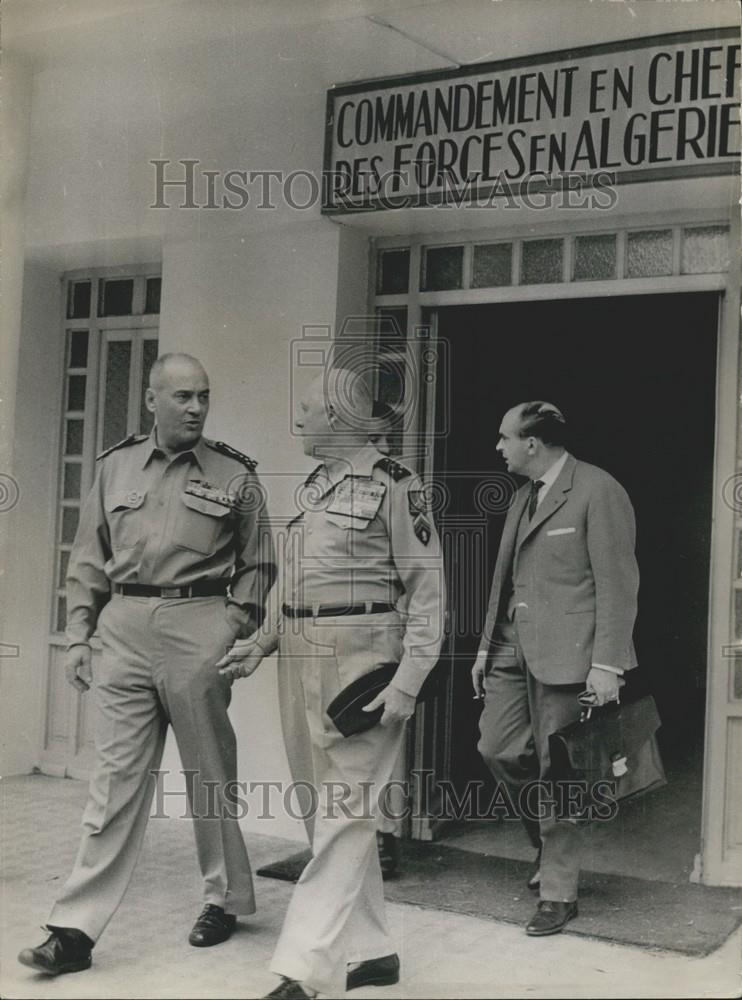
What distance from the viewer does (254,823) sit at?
5816mm

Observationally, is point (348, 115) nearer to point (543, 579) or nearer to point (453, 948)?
point (543, 579)

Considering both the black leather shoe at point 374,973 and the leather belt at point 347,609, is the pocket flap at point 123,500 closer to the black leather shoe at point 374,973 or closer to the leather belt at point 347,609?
the leather belt at point 347,609

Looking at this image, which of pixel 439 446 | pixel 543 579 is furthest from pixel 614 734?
pixel 439 446

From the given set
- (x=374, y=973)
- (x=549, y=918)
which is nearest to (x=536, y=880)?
(x=549, y=918)

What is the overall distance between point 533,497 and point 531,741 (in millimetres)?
943

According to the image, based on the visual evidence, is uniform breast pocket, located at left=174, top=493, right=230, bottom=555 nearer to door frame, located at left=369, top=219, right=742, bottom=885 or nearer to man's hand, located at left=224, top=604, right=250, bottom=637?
man's hand, located at left=224, top=604, right=250, bottom=637

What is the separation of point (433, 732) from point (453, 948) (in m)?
1.47

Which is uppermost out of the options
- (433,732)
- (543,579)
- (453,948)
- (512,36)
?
(512,36)

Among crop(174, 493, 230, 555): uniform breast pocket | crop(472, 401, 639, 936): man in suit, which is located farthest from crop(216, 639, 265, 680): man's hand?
crop(472, 401, 639, 936): man in suit

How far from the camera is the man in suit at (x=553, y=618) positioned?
4598 millimetres

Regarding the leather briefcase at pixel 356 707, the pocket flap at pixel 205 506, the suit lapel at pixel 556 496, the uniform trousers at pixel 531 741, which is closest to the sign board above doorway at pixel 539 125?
the suit lapel at pixel 556 496

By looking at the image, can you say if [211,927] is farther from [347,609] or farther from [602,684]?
[602,684]

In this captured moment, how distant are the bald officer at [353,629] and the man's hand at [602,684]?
77 centimetres

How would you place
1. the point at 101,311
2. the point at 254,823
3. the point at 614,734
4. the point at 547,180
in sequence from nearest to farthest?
the point at 614,734, the point at 547,180, the point at 254,823, the point at 101,311
